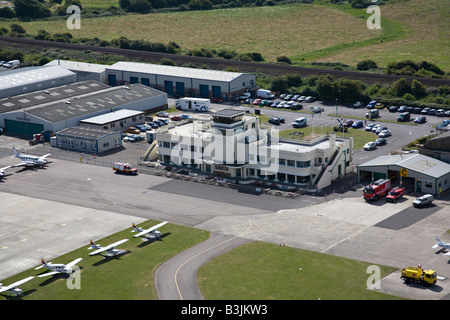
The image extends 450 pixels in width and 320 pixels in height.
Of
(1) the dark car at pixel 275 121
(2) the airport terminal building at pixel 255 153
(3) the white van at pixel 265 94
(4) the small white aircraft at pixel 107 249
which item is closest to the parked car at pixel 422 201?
(2) the airport terminal building at pixel 255 153

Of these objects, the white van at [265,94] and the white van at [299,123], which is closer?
the white van at [299,123]

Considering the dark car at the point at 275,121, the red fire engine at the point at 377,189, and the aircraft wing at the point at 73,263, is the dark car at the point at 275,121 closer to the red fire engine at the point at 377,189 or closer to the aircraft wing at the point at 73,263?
the red fire engine at the point at 377,189

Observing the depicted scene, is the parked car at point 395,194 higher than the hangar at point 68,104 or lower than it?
lower

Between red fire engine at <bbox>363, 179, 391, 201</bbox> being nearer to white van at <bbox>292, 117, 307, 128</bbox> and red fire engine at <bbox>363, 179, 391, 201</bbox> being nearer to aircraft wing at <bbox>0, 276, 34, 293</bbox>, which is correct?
white van at <bbox>292, 117, 307, 128</bbox>

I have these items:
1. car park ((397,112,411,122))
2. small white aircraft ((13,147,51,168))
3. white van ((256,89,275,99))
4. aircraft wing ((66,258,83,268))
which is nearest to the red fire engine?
aircraft wing ((66,258,83,268))

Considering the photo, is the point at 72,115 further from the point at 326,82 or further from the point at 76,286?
the point at 76,286

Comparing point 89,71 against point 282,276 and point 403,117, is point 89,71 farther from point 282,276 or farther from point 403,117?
point 282,276
